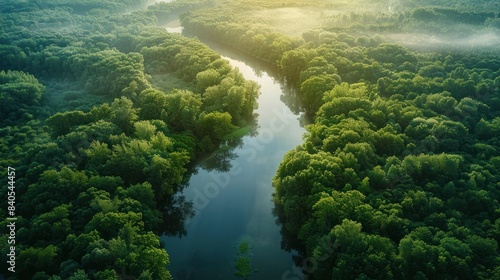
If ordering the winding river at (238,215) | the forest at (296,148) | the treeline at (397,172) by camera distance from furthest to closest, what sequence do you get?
the winding river at (238,215) → the forest at (296,148) → the treeline at (397,172)

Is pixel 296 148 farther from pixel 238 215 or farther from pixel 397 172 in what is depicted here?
pixel 397 172

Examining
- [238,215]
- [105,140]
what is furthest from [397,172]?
[105,140]

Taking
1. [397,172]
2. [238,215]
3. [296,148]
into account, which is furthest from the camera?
[296,148]

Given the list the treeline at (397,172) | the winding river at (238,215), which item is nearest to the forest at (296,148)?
the treeline at (397,172)

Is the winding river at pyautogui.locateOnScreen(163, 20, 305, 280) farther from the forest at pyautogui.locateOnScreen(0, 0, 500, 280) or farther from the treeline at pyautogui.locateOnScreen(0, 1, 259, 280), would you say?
the treeline at pyautogui.locateOnScreen(0, 1, 259, 280)

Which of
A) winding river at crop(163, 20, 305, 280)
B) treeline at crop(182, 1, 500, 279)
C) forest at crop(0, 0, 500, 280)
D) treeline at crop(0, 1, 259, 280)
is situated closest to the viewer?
treeline at crop(182, 1, 500, 279)

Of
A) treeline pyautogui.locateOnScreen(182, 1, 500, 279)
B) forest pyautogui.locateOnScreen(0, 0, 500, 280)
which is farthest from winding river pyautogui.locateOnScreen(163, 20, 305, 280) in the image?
treeline pyautogui.locateOnScreen(182, 1, 500, 279)

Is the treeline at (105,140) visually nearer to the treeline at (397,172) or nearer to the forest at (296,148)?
the forest at (296,148)
